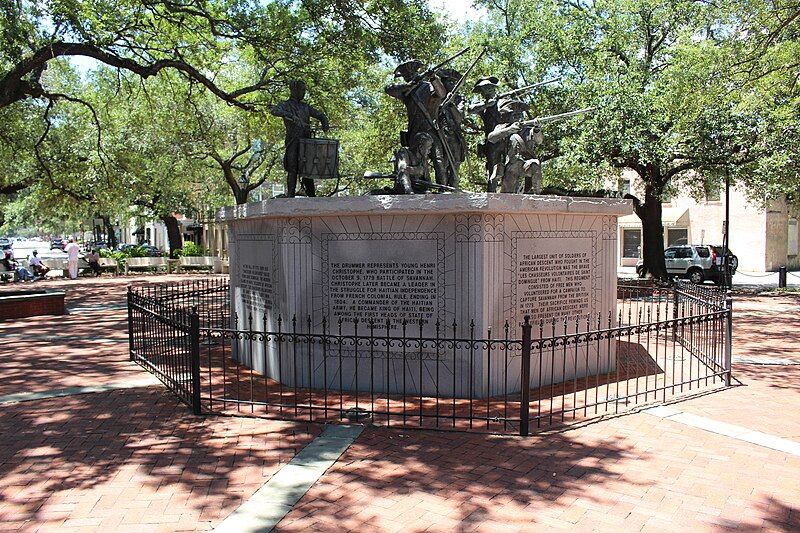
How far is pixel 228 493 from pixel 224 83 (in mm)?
24441

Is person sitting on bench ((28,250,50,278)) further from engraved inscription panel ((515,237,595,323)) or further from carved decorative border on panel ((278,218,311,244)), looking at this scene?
engraved inscription panel ((515,237,595,323))

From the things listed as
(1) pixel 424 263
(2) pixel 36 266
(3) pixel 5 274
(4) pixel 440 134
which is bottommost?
(3) pixel 5 274

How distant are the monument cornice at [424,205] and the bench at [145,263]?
26.0m

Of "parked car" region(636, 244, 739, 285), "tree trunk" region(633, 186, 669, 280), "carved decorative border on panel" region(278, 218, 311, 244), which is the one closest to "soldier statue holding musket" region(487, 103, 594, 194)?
"carved decorative border on panel" region(278, 218, 311, 244)

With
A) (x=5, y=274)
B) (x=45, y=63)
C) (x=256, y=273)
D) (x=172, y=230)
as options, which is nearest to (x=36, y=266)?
(x=5, y=274)

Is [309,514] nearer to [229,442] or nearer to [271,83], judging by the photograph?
[229,442]

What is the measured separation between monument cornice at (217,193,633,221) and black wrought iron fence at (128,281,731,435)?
145 cm

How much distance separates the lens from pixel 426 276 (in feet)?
28.7

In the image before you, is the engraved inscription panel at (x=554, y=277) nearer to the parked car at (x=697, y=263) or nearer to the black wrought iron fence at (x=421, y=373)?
the black wrought iron fence at (x=421, y=373)

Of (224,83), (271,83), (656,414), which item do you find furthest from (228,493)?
(224,83)

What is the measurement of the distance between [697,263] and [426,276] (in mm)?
22351

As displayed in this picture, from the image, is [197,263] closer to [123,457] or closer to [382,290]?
[382,290]

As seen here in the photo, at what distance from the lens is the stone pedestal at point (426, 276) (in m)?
8.48

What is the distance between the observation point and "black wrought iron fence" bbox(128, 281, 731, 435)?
754 centimetres
